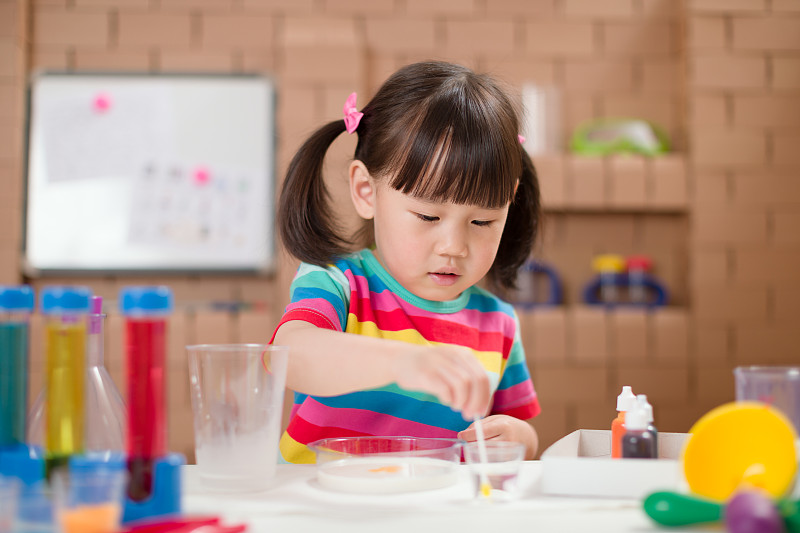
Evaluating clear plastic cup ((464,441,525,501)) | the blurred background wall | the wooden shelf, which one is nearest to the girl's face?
clear plastic cup ((464,441,525,501))

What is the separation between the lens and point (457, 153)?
93 centimetres

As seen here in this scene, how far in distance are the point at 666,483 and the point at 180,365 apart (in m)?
2.05

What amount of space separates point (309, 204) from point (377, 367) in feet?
1.63

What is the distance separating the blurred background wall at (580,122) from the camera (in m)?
2.46

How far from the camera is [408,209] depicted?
3.12 ft

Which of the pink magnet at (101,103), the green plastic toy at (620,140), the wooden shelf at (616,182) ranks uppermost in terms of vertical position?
the pink magnet at (101,103)

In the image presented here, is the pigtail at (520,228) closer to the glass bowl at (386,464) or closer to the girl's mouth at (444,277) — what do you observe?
the girl's mouth at (444,277)

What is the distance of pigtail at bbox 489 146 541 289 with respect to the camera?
1.16 metres

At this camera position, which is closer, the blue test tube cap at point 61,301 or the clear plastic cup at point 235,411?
the blue test tube cap at point 61,301

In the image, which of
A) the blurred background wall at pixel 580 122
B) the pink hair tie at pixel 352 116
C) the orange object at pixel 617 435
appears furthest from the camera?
the blurred background wall at pixel 580 122

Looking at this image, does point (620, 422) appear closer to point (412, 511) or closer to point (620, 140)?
point (412, 511)

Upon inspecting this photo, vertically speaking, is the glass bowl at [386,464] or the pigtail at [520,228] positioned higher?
the pigtail at [520,228]

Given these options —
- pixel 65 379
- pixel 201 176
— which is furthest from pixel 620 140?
pixel 65 379

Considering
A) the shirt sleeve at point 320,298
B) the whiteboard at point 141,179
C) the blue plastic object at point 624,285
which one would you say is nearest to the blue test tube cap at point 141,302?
the shirt sleeve at point 320,298
